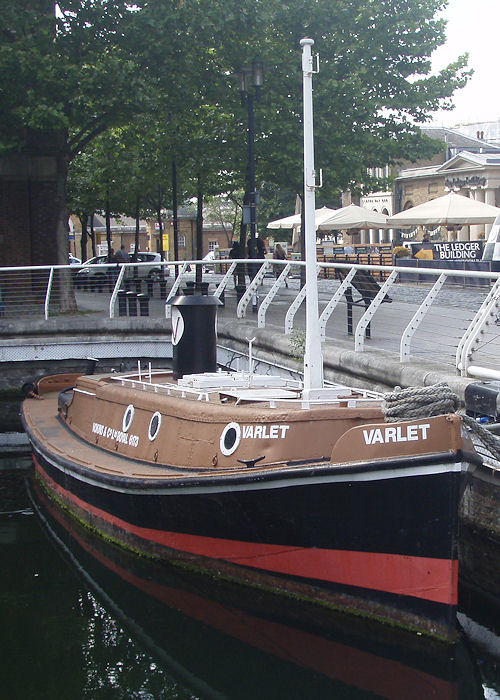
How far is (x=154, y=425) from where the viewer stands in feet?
34.0

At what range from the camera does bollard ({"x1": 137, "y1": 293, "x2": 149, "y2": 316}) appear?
738 inches

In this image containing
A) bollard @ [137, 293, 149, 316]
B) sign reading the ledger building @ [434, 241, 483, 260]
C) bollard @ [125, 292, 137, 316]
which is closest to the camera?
bollard @ [137, 293, 149, 316]

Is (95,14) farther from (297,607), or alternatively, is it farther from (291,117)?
(297,607)

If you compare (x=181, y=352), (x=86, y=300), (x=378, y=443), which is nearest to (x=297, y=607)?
(x=378, y=443)

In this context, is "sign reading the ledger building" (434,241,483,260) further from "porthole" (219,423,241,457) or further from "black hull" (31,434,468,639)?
"black hull" (31,434,468,639)

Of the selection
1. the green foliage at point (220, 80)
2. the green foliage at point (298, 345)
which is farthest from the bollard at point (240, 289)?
the green foliage at point (298, 345)

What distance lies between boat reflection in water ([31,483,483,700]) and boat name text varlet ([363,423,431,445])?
1699mm

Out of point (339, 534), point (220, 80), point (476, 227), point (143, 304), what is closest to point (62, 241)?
point (143, 304)

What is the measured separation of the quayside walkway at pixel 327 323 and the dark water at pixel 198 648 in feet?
8.63

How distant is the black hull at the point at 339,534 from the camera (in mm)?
7574

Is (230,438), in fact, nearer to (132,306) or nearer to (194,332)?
(194,332)

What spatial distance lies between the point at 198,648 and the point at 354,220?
26.3 m

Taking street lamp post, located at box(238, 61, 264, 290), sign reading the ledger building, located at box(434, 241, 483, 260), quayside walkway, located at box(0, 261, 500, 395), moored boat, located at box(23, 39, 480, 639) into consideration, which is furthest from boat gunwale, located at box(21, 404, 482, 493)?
sign reading the ledger building, located at box(434, 241, 483, 260)

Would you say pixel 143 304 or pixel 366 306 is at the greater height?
pixel 366 306
